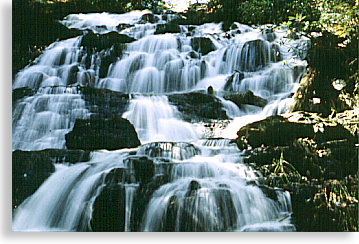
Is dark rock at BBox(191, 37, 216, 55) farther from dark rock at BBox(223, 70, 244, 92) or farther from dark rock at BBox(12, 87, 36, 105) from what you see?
dark rock at BBox(12, 87, 36, 105)

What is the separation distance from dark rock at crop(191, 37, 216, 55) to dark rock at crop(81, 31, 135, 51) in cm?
155

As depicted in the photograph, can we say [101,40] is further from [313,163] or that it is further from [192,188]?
[313,163]

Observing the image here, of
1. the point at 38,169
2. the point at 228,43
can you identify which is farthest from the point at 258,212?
the point at 228,43

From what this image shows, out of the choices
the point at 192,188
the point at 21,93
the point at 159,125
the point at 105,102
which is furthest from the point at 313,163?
the point at 21,93

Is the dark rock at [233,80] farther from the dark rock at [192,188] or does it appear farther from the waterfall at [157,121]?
the dark rock at [192,188]

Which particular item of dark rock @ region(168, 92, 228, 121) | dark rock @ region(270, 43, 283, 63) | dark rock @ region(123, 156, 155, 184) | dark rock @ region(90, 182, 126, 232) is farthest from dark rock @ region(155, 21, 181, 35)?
dark rock @ region(90, 182, 126, 232)

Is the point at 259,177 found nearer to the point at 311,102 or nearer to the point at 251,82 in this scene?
the point at 311,102

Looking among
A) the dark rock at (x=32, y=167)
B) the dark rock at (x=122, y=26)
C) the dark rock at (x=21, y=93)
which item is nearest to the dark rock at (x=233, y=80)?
the dark rock at (x=32, y=167)

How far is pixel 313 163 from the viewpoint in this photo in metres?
3.32

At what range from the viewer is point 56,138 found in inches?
180

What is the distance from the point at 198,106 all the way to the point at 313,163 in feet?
7.25

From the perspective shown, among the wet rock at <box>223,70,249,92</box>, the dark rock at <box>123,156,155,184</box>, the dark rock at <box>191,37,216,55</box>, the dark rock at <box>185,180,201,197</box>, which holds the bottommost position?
the dark rock at <box>185,180,201,197</box>

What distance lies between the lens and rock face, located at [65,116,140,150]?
4.19 m
